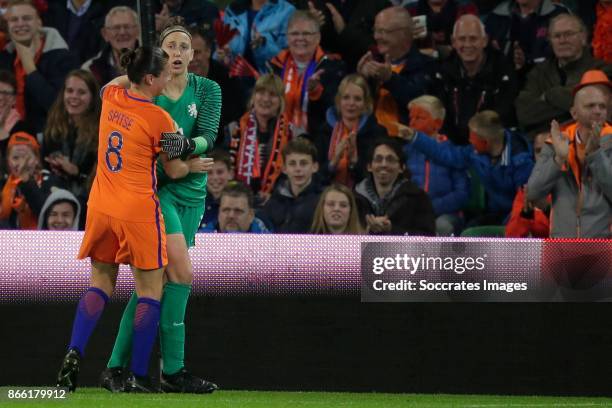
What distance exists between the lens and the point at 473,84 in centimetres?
990

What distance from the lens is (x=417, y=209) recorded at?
9.12 metres

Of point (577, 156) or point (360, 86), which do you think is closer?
point (577, 156)

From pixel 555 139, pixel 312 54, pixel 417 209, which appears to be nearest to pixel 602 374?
pixel 555 139

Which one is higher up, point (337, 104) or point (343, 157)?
point (337, 104)

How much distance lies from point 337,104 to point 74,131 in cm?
214

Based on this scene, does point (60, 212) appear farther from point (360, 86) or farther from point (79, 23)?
point (360, 86)

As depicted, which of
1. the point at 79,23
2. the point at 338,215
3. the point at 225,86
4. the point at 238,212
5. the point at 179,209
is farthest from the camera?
the point at 79,23

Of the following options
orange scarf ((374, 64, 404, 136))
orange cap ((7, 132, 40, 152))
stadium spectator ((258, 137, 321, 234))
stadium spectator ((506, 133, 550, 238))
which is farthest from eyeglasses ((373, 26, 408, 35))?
orange cap ((7, 132, 40, 152))

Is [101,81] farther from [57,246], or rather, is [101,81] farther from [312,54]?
[57,246]

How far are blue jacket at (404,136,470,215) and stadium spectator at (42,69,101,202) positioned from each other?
8.32 ft

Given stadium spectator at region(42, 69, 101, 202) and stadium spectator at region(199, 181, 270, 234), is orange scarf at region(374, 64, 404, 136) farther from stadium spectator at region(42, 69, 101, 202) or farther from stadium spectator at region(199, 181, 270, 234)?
stadium spectator at region(42, 69, 101, 202)

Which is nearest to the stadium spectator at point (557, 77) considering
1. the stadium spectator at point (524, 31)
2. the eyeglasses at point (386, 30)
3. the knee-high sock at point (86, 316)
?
the stadium spectator at point (524, 31)

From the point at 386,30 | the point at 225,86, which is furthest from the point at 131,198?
the point at 386,30

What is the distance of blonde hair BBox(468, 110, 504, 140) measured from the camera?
958 cm
